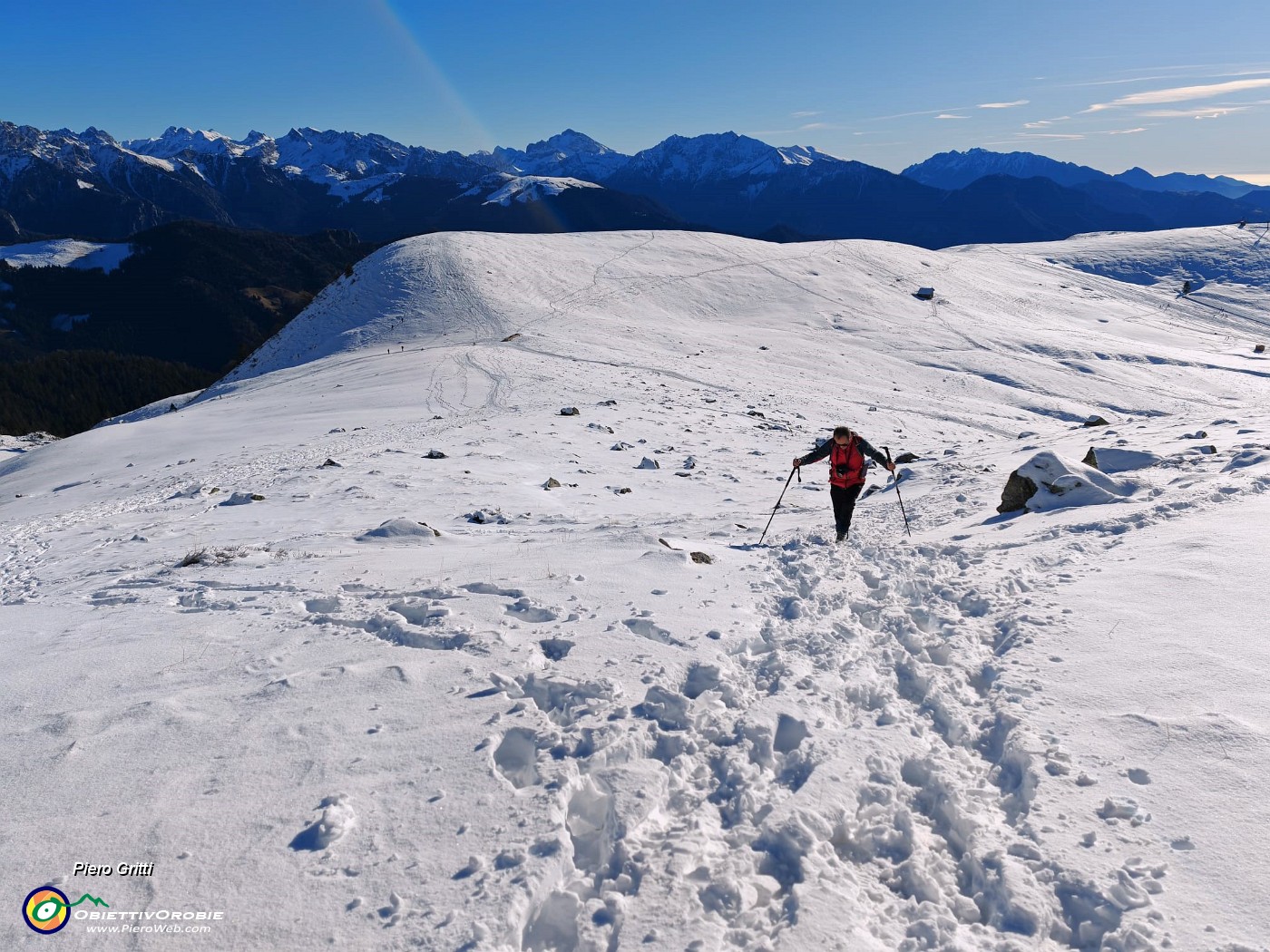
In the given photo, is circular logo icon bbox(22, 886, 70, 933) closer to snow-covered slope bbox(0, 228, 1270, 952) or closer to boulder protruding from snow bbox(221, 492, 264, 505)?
snow-covered slope bbox(0, 228, 1270, 952)

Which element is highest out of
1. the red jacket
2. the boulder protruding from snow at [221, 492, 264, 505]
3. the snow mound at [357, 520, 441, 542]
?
the red jacket

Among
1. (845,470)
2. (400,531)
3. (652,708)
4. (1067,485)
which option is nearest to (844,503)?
(845,470)

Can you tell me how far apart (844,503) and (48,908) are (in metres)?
10.8

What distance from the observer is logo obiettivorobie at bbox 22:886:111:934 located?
12.8 feet

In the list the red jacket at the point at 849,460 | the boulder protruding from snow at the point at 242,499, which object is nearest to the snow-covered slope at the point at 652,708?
the boulder protruding from snow at the point at 242,499

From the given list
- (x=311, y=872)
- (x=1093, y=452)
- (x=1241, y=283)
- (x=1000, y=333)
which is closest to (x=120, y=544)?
(x=311, y=872)

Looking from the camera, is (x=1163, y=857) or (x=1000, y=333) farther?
(x=1000, y=333)

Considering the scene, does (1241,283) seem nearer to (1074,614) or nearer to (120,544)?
(1074,614)

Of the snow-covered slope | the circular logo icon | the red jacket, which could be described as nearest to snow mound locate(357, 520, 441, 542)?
the snow-covered slope

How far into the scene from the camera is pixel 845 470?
1195cm

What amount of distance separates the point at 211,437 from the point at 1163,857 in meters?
28.4

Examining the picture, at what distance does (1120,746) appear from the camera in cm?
538

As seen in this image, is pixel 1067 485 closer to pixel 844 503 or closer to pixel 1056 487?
pixel 1056 487

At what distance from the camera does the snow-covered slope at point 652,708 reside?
421 cm
